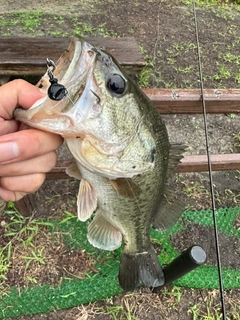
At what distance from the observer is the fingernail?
127cm

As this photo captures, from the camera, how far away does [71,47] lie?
1.26m

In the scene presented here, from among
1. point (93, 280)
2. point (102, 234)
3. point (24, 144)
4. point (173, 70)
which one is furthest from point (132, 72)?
point (24, 144)

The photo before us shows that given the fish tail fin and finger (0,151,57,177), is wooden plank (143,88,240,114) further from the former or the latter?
finger (0,151,57,177)

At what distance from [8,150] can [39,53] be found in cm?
255

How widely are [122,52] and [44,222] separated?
6.17 feet

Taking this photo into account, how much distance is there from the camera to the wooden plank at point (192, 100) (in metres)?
2.79

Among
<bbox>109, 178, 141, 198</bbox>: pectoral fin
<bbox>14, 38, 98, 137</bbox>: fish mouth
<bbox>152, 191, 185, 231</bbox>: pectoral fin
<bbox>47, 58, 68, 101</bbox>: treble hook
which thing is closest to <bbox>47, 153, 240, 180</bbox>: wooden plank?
<bbox>152, 191, 185, 231</bbox>: pectoral fin

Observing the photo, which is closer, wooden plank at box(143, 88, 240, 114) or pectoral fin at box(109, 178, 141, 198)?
pectoral fin at box(109, 178, 141, 198)

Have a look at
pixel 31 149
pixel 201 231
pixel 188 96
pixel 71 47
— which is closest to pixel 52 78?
pixel 71 47

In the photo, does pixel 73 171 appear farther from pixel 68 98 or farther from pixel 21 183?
pixel 68 98

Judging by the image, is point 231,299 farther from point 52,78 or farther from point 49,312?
point 52,78

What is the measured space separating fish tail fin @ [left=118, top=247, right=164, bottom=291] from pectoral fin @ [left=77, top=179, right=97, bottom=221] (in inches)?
22.5

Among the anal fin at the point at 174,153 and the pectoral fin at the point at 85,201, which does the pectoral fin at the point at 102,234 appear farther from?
the anal fin at the point at 174,153

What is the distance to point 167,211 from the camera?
204cm
